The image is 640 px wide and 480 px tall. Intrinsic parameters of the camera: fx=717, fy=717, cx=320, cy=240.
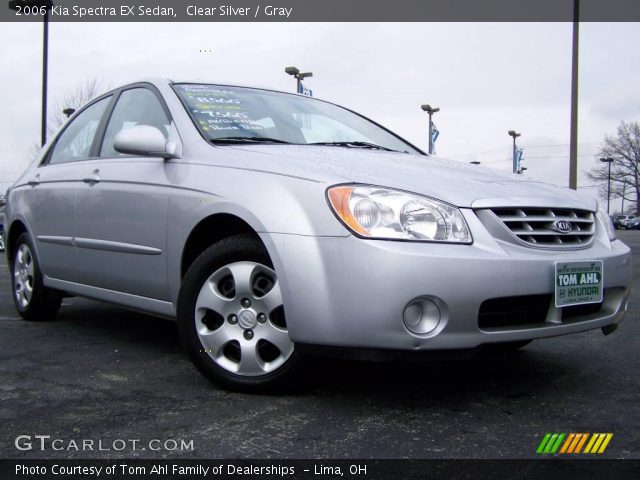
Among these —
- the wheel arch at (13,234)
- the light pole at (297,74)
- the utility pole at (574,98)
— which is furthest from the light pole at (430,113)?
the wheel arch at (13,234)

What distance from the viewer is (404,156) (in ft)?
12.1

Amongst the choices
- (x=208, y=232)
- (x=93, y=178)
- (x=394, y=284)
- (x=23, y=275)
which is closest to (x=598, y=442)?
(x=394, y=284)

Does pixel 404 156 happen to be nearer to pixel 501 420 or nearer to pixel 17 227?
pixel 501 420

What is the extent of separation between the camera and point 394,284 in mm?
2572

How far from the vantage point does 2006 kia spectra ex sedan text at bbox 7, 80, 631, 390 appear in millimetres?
2635

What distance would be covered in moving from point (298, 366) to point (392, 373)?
719mm

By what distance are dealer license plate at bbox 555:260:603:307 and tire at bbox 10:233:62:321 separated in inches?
134

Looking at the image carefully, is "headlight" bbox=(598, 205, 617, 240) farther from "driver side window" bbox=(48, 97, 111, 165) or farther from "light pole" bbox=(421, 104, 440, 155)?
"light pole" bbox=(421, 104, 440, 155)

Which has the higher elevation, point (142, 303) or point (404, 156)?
point (404, 156)

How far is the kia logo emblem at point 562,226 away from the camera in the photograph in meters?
2.98
